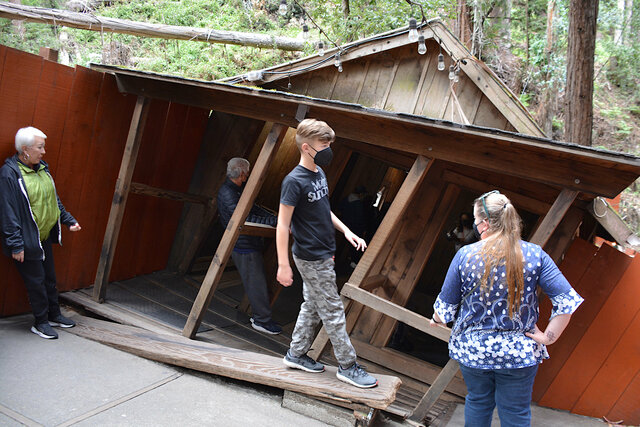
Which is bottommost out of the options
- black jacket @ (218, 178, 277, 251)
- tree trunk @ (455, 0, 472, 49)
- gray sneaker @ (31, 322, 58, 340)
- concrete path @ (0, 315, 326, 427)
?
gray sneaker @ (31, 322, 58, 340)

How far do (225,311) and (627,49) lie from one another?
17.0m

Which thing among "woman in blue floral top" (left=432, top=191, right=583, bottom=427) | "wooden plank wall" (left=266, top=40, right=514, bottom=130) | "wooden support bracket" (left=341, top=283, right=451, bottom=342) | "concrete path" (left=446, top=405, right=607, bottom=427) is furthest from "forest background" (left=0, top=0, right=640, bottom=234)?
"woman in blue floral top" (left=432, top=191, right=583, bottom=427)

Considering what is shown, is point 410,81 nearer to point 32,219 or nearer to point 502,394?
point 502,394

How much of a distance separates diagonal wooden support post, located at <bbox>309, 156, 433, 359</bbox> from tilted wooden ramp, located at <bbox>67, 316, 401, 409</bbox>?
9.3 inches

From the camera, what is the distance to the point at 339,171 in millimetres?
6312

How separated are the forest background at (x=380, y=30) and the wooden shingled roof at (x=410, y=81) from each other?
14.4 feet

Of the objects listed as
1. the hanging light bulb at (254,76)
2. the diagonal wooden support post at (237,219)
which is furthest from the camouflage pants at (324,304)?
the hanging light bulb at (254,76)

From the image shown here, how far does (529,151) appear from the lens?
3.52 meters

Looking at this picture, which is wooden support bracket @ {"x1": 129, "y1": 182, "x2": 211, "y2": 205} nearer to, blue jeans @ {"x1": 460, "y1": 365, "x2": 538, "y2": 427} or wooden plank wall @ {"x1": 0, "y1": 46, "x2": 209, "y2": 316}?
wooden plank wall @ {"x1": 0, "y1": 46, "x2": 209, "y2": 316}

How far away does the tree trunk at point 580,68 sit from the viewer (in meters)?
6.91

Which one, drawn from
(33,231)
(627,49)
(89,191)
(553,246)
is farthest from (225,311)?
(627,49)

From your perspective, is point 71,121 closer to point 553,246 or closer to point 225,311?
point 225,311

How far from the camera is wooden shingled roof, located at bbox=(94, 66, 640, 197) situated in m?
3.21

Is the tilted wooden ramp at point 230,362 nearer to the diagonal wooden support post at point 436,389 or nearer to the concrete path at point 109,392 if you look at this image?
the concrete path at point 109,392
